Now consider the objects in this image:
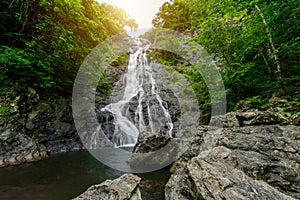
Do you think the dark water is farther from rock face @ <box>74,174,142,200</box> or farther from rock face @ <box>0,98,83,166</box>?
rock face @ <box>74,174,142,200</box>

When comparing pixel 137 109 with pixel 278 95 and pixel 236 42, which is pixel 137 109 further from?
pixel 278 95

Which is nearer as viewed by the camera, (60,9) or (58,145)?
(60,9)

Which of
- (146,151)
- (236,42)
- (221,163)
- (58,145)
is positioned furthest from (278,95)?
(58,145)

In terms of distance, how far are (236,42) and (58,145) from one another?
33.6ft

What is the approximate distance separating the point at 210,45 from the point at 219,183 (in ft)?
23.8

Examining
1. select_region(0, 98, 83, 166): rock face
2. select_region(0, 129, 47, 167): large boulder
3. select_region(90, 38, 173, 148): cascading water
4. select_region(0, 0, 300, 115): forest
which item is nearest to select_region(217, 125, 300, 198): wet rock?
select_region(0, 0, 300, 115): forest

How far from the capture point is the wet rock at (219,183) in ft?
5.64

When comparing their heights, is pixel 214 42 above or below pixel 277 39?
above

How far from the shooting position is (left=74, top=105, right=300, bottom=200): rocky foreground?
1.81m

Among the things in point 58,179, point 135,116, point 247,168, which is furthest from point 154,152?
point 135,116

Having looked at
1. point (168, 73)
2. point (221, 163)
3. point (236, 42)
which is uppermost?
point (168, 73)

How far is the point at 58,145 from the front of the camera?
318 inches

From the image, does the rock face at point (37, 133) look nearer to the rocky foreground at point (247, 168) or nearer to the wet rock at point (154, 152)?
the wet rock at point (154, 152)

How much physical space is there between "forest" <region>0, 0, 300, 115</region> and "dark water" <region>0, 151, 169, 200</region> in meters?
3.75
